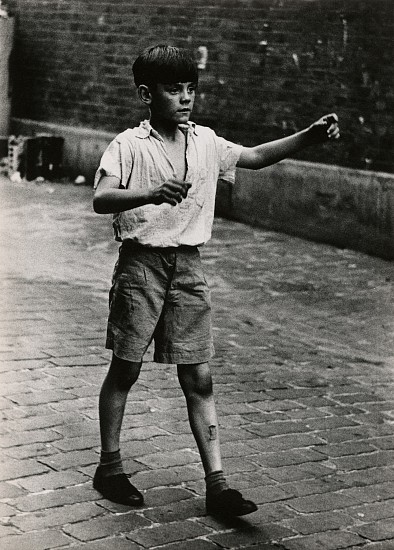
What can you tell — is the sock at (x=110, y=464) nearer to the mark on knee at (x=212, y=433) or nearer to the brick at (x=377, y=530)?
the mark on knee at (x=212, y=433)

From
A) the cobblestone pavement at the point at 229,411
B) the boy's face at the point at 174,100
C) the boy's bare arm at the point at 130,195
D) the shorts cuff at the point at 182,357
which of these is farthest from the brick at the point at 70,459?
the boy's face at the point at 174,100

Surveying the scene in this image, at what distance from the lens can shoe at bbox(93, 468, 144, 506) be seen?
13.8 ft

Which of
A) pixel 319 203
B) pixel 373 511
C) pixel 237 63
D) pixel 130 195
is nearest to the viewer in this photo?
pixel 130 195

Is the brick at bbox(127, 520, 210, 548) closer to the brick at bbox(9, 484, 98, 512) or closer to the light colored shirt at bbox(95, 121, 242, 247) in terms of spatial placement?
the brick at bbox(9, 484, 98, 512)

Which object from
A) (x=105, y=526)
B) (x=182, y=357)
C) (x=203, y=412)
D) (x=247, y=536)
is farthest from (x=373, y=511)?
(x=105, y=526)

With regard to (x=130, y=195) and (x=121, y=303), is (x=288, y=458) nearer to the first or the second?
(x=121, y=303)

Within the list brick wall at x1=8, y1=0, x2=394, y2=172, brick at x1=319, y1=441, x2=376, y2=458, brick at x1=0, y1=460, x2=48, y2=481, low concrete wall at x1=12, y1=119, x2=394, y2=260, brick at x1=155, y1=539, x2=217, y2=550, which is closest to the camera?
brick at x1=155, y1=539, x2=217, y2=550

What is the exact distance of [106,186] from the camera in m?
4.03

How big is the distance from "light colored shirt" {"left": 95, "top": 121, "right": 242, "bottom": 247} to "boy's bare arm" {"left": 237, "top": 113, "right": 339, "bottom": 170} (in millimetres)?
205

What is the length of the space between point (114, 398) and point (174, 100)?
1.13 metres

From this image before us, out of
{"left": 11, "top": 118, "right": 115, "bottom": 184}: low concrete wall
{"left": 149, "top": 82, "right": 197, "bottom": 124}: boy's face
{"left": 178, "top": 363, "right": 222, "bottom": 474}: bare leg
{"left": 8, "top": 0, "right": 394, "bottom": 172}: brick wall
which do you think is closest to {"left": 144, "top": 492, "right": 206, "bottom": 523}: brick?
{"left": 178, "top": 363, "right": 222, "bottom": 474}: bare leg

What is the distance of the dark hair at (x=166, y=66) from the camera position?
4090 millimetres

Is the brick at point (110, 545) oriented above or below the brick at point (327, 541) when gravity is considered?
below

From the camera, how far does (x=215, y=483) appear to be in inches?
164
